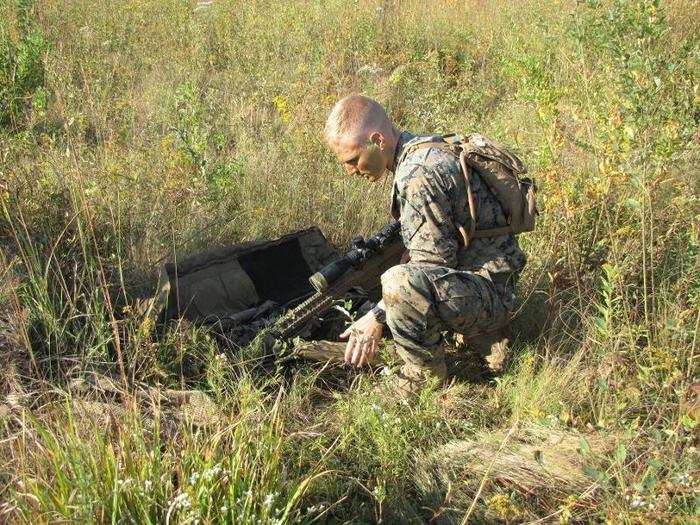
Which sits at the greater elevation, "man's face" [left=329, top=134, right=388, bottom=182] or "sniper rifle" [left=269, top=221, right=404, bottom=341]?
"man's face" [left=329, top=134, right=388, bottom=182]

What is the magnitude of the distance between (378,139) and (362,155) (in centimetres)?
11

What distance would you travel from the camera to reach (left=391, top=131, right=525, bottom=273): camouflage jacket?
299 cm

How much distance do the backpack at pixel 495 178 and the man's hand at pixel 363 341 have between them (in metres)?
0.59

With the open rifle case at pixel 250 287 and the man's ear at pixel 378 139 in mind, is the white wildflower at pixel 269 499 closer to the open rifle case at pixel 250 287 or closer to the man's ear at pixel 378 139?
the open rifle case at pixel 250 287

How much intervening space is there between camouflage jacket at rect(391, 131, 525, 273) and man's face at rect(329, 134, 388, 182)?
11 centimetres

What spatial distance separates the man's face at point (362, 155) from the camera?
3.12 metres

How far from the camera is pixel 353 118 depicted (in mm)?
3082

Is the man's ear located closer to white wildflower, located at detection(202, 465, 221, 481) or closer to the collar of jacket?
the collar of jacket

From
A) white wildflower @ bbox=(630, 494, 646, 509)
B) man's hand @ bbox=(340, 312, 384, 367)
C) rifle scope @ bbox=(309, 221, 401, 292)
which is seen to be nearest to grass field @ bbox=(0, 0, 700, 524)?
white wildflower @ bbox=(630, 494, 646, 509)

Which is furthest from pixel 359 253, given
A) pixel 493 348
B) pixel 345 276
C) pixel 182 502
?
pixel 182 502

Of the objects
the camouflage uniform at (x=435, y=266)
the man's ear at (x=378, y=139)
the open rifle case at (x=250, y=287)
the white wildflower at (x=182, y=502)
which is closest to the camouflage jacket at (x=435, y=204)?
the camouflage uniform at (x=435, y=266)

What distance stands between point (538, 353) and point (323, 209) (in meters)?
1.86

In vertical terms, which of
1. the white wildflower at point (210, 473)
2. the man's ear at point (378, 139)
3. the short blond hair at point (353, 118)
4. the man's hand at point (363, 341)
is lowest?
the man's hand at point (363, 341)

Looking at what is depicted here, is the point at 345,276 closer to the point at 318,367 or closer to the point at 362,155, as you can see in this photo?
the point at 318,367
